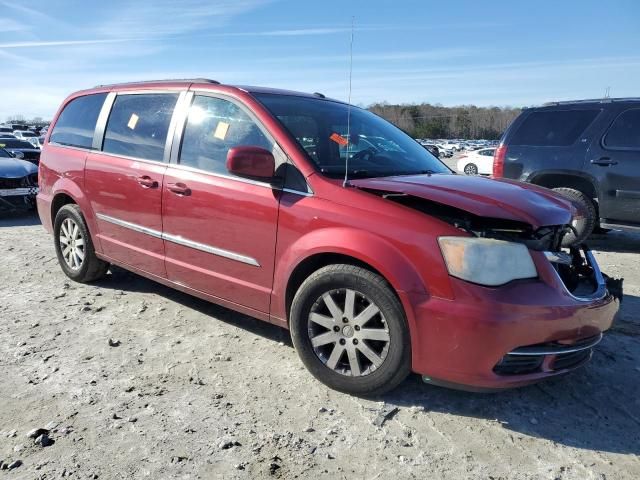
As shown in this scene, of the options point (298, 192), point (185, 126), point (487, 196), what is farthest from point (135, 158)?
point (487, 196)

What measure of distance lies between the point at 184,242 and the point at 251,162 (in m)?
0.98

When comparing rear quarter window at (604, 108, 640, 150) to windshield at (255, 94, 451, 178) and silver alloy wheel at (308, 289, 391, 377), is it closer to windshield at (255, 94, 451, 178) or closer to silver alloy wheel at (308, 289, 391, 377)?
windshield at (255, 94, 451, 178)

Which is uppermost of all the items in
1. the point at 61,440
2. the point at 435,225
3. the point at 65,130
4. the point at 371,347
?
the point at 65,130

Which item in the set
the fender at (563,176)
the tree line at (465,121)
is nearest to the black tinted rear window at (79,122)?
the fender at (563,176)

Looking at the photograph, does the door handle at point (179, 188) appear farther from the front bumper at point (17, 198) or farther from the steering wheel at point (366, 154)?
the front bumper at point (17, 198)

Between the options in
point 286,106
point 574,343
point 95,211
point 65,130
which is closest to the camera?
point 574,343

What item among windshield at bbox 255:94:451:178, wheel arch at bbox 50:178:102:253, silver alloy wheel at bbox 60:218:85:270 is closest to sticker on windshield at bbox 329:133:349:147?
windshield at bbox 255:94:451:178

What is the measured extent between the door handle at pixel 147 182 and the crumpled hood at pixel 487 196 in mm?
1631

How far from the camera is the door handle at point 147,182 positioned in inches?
159

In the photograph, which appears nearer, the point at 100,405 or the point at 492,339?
the point at 492,339

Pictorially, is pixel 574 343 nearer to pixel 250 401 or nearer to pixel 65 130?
pixel 250 401

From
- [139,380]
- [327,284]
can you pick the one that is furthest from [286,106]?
[139,380]

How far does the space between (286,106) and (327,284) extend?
145 cm

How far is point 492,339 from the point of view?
104 inches
